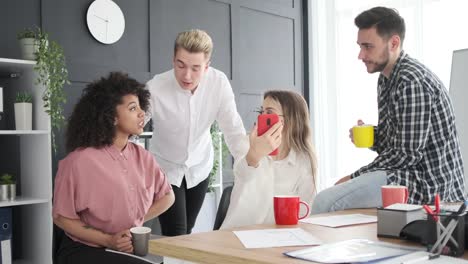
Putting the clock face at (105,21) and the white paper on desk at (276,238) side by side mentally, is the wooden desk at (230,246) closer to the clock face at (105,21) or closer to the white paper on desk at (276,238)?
the white paper on desk at (276,238)

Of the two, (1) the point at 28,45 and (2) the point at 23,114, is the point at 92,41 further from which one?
(2) the point at 23,114

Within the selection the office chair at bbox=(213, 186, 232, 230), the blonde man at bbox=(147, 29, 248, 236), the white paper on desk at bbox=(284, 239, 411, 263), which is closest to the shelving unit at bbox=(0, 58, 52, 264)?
the blonde man at bbox=(147, 29, 248, 236)

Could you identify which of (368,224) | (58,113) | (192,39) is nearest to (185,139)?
(192,39)

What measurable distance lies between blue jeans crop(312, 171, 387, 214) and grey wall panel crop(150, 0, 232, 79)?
120 inches

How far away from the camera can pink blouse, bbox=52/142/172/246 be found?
83.8 inches

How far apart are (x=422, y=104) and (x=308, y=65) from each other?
14.4 ft

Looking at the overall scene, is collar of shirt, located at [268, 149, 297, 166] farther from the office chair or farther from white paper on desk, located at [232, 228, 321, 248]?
white paper on desk, located at [232, 228, 321, 248]

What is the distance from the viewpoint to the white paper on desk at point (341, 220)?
4.92ft

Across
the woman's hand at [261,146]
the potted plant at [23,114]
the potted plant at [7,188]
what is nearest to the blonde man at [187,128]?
the potted plant at [23,114]

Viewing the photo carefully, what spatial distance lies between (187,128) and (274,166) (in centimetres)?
95

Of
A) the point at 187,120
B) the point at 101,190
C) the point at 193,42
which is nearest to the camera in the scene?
the point at 101,190

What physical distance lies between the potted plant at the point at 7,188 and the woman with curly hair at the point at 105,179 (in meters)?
1.29

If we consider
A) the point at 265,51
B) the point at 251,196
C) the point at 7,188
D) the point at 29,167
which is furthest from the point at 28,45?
the point at 265,51

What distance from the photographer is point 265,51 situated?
5.76 m
